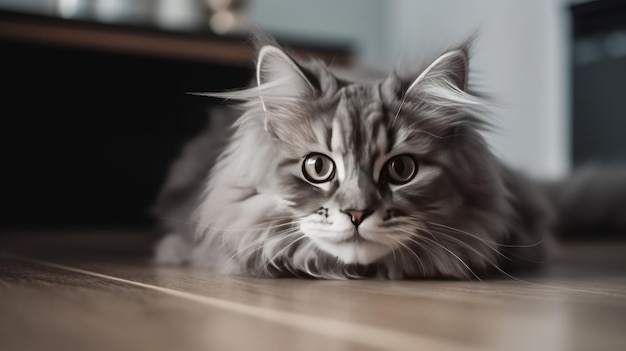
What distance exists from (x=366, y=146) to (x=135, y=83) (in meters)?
2.12

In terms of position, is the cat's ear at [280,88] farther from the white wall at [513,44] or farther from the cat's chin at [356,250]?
the white wall at [513,44]

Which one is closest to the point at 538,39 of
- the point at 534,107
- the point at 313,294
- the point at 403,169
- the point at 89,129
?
the point at 534,107

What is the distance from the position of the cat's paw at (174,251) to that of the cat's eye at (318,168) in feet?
1.49

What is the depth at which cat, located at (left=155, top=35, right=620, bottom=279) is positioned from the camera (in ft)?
4.12

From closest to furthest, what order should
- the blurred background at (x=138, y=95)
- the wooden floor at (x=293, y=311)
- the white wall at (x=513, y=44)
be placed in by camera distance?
1. the wooden floor at (x=293, y=311)
2. the blurred background at (x=138, y=95)
3. the white wall at (x=513, y=44)

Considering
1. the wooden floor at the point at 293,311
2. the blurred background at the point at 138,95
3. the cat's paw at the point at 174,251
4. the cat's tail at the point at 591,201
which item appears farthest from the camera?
the blurred background at the point at 138,95

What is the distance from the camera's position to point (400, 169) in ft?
4.26

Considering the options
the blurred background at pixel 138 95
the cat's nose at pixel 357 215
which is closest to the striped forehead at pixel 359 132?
the cat's nose at pixel 357 215

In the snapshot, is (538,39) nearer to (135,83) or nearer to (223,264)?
(135,83)

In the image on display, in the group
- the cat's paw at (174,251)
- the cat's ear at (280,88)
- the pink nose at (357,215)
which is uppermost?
the cat's ear at (280,88)

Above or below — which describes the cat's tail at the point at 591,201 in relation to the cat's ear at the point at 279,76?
below

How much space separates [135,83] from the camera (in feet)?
10.3

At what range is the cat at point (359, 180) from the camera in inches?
49.4

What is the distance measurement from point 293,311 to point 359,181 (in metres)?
0.34
